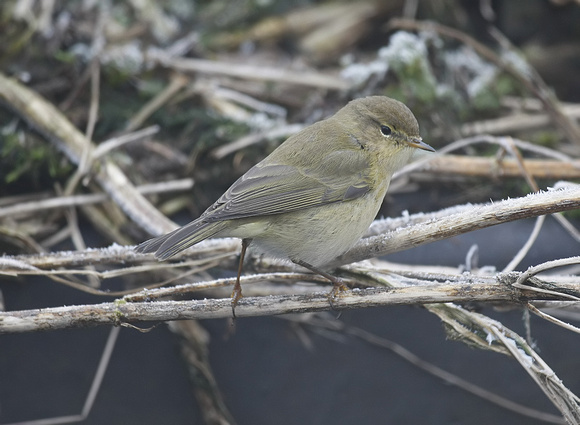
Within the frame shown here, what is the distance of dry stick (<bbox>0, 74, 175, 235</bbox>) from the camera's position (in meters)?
3.01

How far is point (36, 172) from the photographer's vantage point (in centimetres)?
328

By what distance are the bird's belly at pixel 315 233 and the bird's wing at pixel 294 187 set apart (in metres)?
0.05

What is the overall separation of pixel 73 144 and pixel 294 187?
4.26 ft

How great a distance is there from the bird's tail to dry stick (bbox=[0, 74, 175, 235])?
507 mm

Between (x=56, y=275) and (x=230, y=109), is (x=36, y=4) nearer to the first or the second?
(x=230, y=109)

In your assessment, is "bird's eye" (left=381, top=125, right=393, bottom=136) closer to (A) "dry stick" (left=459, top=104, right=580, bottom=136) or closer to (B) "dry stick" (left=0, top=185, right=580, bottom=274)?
(B) "dry stick" (left=0, top=185, right=580, bottom=274)

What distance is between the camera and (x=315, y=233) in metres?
2.60

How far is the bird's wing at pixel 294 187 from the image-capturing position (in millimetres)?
2572

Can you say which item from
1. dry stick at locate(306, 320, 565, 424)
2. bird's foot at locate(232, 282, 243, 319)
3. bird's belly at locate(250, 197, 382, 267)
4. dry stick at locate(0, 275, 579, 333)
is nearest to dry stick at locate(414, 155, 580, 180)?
bird's belly at locate(250, 197, 382, 267)

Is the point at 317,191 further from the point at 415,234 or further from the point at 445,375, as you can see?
the point at 445,375

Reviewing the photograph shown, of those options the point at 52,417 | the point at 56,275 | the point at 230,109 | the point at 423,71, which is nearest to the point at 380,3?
the point at 423,71

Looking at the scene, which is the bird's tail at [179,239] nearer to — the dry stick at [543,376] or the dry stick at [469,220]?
the dry stick at [469,220]

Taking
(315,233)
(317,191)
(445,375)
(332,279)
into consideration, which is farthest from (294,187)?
(445,375)

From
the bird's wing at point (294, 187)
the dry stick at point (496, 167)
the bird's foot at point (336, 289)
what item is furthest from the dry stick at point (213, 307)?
the dry stick at point (496, 167)
